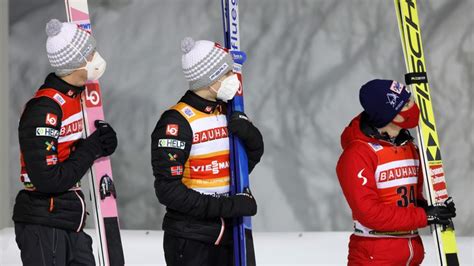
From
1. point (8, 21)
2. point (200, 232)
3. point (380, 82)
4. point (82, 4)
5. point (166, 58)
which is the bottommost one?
point (200, 232)

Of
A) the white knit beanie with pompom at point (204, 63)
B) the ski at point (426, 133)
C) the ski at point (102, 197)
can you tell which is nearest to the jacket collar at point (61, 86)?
the ski at point (102, 197)

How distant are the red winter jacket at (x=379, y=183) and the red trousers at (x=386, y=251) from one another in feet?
0.15

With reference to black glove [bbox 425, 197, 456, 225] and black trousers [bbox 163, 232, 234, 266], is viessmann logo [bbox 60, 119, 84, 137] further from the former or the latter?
black glove [bbox 425, 197, 456, 225]

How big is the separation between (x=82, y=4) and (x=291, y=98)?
8.78 feet

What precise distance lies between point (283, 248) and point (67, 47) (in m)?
2.70

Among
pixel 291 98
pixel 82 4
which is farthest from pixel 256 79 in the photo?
pixel 82 4

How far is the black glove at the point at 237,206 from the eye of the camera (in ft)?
10.6

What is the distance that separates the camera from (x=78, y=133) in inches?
140

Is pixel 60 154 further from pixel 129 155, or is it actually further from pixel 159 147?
pixel 129 155

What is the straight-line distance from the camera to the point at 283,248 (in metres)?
5.76

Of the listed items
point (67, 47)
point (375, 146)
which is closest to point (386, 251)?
point (375, 146)

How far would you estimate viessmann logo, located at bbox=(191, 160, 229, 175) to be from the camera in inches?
130

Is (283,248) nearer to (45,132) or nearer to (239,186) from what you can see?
(239,186)

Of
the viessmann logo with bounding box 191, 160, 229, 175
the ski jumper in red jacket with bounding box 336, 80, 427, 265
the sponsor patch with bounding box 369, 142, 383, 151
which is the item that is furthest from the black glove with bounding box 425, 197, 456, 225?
the viessmann logo with bounding box 191, 160, 229, 175
